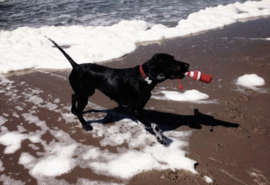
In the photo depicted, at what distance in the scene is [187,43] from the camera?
8.84 meters

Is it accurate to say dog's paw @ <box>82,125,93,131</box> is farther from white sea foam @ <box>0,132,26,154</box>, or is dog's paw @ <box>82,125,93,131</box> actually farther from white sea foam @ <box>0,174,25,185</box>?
white sea foam @ <box>0,174,25,185</box>

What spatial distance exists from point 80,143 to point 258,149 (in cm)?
283

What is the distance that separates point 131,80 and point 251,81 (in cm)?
336

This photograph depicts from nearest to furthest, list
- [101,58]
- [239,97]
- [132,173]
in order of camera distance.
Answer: [132,173] → [239,97] → [101,58]

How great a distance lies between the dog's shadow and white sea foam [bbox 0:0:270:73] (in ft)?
11.4

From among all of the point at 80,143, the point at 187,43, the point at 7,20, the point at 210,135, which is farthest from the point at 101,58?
the point at 7,20

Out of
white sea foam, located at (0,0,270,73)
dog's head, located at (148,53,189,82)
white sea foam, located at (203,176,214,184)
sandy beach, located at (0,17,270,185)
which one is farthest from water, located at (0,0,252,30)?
white sea foam, located at (203,176,214,184)

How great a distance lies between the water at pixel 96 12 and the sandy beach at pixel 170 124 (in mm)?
7492

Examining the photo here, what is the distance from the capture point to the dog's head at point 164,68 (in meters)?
3.32

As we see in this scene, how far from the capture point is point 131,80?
12.0 ft

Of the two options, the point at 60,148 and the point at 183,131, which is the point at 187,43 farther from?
the point at 60,148

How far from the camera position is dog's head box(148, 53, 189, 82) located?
3.32 m

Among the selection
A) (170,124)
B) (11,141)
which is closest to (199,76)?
(170,124)

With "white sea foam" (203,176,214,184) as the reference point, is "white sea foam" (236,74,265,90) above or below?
above
